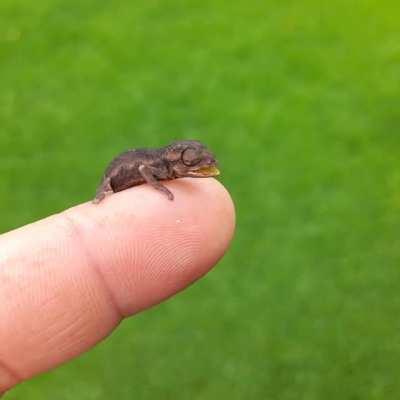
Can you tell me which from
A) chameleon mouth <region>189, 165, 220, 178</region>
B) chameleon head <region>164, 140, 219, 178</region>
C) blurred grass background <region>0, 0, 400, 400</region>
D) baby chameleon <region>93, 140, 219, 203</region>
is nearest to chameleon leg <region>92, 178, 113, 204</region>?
baby chameleon <region>93, 140, 219, 203</region>

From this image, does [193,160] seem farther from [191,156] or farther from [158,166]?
[158,166]

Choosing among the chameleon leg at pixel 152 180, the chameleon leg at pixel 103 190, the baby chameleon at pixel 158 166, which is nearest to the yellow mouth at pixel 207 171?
the baby chameleon at pixel 158 166

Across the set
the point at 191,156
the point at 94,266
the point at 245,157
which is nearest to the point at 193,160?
the point at 191,156

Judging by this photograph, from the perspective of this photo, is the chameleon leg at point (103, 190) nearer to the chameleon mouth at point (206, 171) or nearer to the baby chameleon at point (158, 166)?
the baby chameleon at point (158, 166)

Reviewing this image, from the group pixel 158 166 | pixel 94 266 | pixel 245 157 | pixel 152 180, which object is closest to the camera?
pixel 94 266

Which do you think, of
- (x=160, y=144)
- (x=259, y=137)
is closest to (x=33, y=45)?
(x=160, y=144)

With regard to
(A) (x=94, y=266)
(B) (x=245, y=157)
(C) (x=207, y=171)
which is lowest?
(B) (x=245, y=157)

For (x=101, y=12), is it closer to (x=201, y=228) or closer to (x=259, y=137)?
(x=259, y=137)

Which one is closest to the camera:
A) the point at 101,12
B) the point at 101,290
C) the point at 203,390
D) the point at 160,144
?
the point at 101,290
